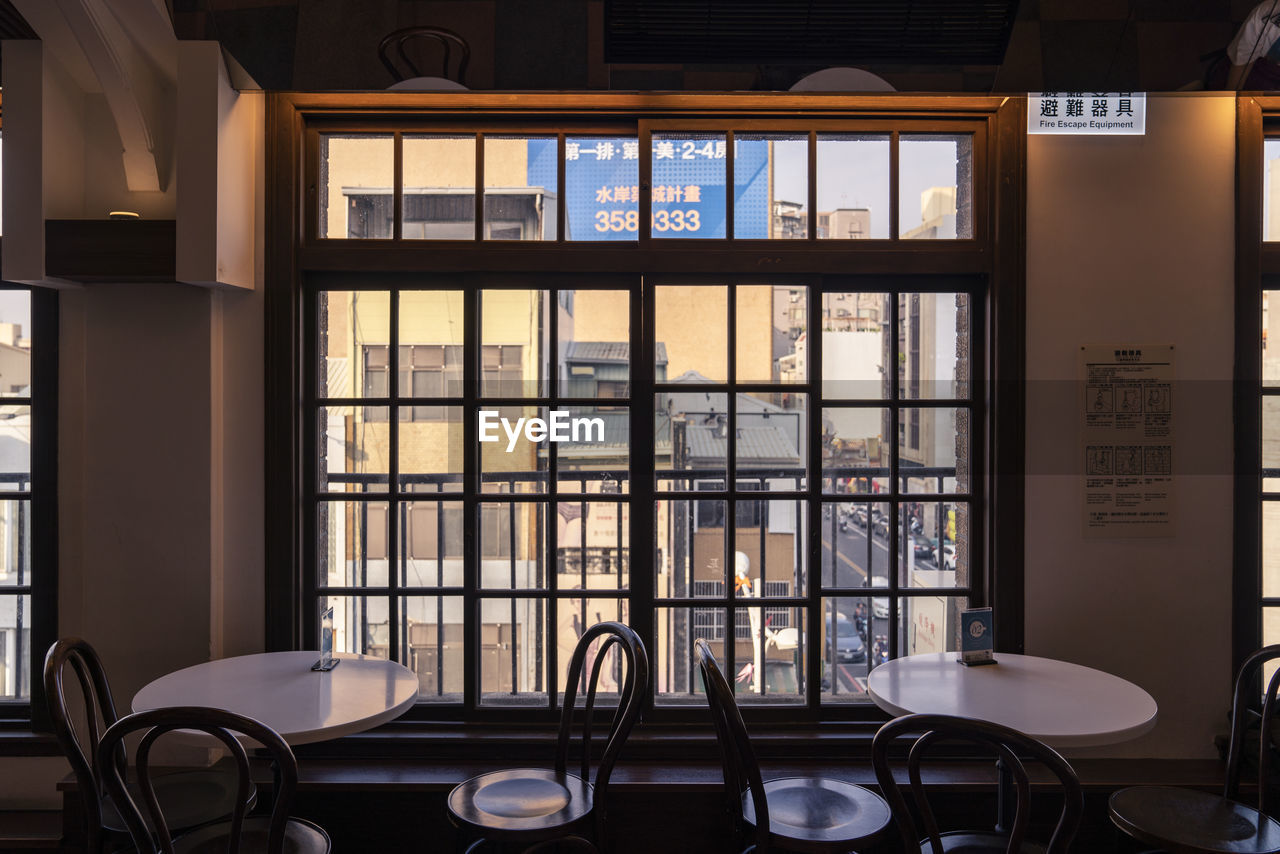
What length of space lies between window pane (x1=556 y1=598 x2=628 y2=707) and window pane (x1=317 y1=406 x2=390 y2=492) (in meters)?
0.92

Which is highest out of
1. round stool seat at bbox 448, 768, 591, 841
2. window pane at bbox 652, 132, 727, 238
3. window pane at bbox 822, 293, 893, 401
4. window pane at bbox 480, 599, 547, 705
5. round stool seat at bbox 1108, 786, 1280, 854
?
window pane at bbox 652, 132, 727, 238

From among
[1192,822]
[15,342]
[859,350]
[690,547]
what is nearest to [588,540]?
[690,547]

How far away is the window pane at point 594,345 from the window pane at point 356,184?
826 millimetres

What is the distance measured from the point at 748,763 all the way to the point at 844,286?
197cm

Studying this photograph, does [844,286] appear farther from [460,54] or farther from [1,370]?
[1,370]

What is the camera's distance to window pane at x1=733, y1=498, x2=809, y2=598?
11.1 feet

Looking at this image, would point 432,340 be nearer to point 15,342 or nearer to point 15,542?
point 15,342

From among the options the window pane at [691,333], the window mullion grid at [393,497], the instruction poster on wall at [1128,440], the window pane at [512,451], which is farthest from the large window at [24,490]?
the instruction poster on wall at [1128,440]

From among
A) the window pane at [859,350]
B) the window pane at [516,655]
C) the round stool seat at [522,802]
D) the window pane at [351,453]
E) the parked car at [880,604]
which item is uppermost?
the window pane at [859,350]

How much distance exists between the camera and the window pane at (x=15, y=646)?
3.31m

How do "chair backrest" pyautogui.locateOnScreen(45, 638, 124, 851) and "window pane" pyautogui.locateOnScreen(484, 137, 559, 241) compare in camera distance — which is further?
"window pane" pyautogui.locateOnScreen(484, 137, 559, 241)

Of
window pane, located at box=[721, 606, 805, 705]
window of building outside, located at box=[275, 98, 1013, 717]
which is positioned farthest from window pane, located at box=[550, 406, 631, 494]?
window pane, located at box=[721, 606, 805, 705]

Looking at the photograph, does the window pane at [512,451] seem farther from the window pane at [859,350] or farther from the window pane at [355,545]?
the window pane at [859,350]

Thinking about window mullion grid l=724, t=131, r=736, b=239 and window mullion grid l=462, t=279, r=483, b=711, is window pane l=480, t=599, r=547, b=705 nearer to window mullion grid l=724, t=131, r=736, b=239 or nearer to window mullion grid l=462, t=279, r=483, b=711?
window mullion grid l=462, t=279, r=483, b=711
